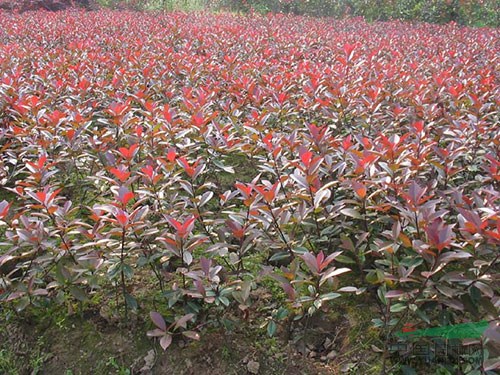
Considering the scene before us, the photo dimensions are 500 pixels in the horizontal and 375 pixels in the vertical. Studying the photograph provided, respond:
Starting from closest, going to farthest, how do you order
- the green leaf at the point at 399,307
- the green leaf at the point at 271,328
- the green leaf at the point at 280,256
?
the green leaf at the point at 399,307, the green leaf at the point at 271,328, the green leaf at the point at 280,256

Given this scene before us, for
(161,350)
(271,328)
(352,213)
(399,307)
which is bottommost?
(161,350)

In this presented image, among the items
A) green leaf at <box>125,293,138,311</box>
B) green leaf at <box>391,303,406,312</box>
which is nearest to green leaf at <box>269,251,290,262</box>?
green leaf at <box>391,303,406,312</box>

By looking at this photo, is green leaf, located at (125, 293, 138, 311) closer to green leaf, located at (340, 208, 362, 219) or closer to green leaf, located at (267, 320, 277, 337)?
green leaf, located at (267, 320, 277, 337)

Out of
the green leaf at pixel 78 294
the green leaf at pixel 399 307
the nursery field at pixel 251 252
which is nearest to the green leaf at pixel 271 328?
the nursery field at pixel 251 252

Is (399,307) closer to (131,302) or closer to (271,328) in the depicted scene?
(271,328)

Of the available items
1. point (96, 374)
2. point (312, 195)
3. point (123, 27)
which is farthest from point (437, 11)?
point (96, 374)

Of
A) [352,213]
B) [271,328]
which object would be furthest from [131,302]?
[352,213]

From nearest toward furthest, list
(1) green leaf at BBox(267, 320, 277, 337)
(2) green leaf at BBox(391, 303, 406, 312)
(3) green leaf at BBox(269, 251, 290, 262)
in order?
1. (2) green leaf at BBox(391, 303, 406, 312)
2. (1) green leaf at BBox(267, 320, 277, 337)
3. (3) green leaf at BBox(269, 251, 290, 262)

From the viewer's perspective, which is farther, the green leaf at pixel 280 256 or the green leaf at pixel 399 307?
the green leaf at pixel 280 256

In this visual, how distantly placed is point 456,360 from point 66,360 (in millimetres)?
1598

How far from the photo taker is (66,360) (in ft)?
6.38

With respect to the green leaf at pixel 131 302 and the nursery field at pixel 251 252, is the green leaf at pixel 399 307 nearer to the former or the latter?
the nursery field at pixel 251 252

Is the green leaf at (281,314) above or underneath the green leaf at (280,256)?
underneath

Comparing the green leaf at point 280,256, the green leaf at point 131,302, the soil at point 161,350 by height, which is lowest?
the soil at point 161,350
